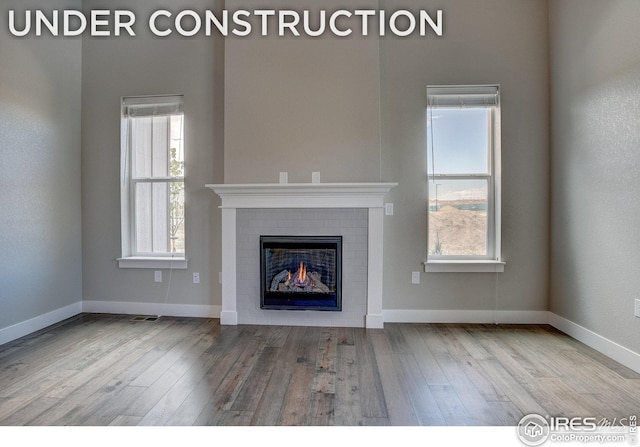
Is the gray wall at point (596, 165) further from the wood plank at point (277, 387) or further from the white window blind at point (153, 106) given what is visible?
the white window blind at point (153, 106)

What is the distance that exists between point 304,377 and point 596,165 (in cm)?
279

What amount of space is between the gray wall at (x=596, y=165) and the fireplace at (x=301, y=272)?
2070 millimetres

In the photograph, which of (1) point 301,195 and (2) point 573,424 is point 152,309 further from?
(2) point 573,424

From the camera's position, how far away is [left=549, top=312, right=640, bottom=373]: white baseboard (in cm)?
232

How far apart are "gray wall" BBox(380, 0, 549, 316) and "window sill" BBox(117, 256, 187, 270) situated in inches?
85.5

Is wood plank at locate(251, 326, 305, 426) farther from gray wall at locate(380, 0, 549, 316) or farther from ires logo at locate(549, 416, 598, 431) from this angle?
ires logo at locate(549, 416, 598, 431)

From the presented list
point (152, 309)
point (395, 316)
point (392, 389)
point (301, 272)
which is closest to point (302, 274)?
point (301, 272)

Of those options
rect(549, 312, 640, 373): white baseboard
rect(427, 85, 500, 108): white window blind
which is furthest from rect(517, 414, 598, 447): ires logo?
rect(427, 85, 500, 108): white window blind

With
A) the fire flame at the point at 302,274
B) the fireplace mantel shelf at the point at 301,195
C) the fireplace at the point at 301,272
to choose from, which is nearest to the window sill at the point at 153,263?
the fireplace mantel shelf at the point at 301,195

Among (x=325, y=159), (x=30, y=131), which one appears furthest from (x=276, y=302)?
(x=30, y=131)

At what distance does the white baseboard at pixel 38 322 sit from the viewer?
111 inches

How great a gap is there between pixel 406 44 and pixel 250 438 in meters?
3.51

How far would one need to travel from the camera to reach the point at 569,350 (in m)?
2.63

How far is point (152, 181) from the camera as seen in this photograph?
362 centimetres
